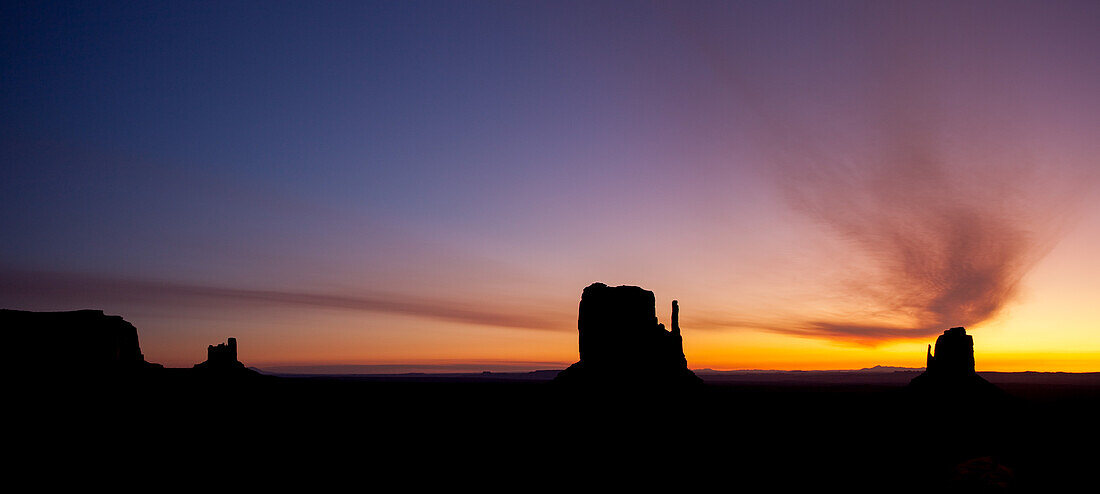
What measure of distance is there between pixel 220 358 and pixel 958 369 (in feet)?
498

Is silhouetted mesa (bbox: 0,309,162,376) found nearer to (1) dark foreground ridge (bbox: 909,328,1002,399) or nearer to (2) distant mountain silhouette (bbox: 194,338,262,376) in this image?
(2) distant mountain silhouette (bbox: 194,338,262,376)

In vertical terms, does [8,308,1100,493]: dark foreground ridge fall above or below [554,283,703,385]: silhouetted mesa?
below

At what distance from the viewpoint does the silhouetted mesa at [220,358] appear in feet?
402

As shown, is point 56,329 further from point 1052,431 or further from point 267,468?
point 1052,431

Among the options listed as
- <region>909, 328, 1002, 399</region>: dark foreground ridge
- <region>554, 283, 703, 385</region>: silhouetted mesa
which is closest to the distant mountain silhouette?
<region>554, 283, 703, 385</region>: silhouetted mesa

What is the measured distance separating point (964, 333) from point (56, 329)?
146 metres

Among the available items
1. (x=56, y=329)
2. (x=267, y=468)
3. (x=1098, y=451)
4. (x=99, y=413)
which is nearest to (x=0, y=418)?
(x=99, y=413)

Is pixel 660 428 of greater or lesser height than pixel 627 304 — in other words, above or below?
below

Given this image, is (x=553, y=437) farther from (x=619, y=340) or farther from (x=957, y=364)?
(x=957, y=364)

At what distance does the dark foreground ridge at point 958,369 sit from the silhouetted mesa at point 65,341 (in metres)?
140

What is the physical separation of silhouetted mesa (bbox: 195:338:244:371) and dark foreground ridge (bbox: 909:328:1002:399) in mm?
147431

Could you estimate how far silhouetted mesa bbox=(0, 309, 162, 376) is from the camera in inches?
2527

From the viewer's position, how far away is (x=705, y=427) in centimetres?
7794

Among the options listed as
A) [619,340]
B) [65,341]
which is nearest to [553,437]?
[619,340]
